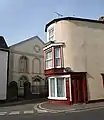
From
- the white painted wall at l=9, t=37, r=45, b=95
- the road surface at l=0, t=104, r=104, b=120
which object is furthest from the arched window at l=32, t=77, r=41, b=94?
the road surface at l=0, t=104, r=104, b=120

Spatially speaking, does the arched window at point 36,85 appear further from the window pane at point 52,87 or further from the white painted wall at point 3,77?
the window pane at point 52,87

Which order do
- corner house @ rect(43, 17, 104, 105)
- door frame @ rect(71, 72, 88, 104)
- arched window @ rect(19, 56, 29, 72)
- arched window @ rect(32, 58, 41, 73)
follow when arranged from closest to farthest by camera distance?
door frame @ rect(71, 72, 88, 104) → corner house @ rect(43, 17, 104, 105) → arched window @ rect(19, 56, 29, 72) → arched window @ rect(32, 58, 41, 73)

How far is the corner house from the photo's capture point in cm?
2198

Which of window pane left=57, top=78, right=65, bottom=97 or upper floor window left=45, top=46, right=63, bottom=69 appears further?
upper floor window left=45, top=46, right=63, bottom=69

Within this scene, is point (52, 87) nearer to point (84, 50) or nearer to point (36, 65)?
point (84, 50)

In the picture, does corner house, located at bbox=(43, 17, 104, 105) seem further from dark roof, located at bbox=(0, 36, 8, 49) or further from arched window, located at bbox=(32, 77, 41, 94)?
arched window, located at bbox=(32, 77, 41, 94)

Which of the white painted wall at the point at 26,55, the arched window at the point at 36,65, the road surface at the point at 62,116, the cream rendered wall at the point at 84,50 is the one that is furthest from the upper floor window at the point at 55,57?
the arched window at the point at 36,65

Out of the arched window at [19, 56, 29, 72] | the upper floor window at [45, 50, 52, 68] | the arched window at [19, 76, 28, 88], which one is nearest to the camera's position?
the upper floor window at [45, 50, 52, 68]

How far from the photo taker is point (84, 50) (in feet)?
75.3

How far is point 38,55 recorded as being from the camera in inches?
1567

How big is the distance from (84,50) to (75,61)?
5.22 ft

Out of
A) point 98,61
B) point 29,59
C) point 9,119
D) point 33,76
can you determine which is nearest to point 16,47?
point 29,59

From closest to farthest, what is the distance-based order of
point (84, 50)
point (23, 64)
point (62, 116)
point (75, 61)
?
1. point (62, 116)
2. point (75, 61)
3. point (84, 50)
4. point (23, 64)

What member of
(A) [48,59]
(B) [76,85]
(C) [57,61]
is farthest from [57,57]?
(B) [76,85]
